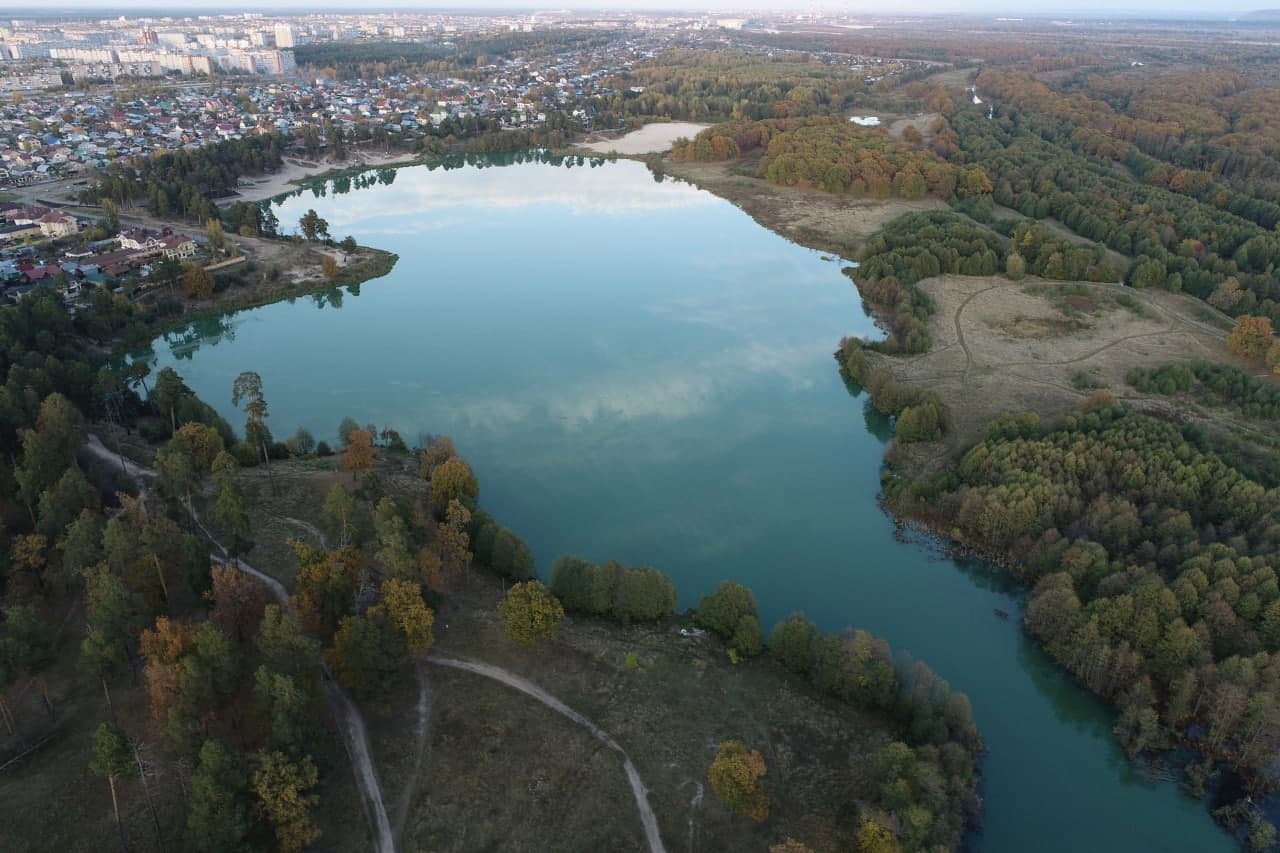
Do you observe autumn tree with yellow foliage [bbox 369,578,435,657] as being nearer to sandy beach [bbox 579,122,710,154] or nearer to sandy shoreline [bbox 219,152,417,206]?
sandy shoreline [bbox 219,152,417,206]

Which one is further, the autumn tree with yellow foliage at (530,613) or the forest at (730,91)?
the forest at (730,91)

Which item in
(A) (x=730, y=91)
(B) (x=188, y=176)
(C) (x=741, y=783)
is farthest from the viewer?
(A) (x=730, y=91)

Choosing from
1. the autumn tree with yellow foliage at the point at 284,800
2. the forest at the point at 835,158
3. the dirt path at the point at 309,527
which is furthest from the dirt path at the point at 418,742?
the forest at the point at 835,158

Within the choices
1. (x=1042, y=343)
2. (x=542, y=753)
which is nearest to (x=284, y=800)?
(x=542, y=753)

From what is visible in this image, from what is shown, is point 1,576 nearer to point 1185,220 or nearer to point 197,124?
point 1185,220

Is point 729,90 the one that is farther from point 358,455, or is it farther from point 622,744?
point 622,744

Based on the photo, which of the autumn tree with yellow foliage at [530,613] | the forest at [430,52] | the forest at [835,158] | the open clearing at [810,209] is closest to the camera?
the autumn tree with yellow foliage at [530,613]

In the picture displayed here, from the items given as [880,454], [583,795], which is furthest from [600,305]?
[583,795]

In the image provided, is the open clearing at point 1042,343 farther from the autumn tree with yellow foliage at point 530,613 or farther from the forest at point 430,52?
the forest at point 430,52
